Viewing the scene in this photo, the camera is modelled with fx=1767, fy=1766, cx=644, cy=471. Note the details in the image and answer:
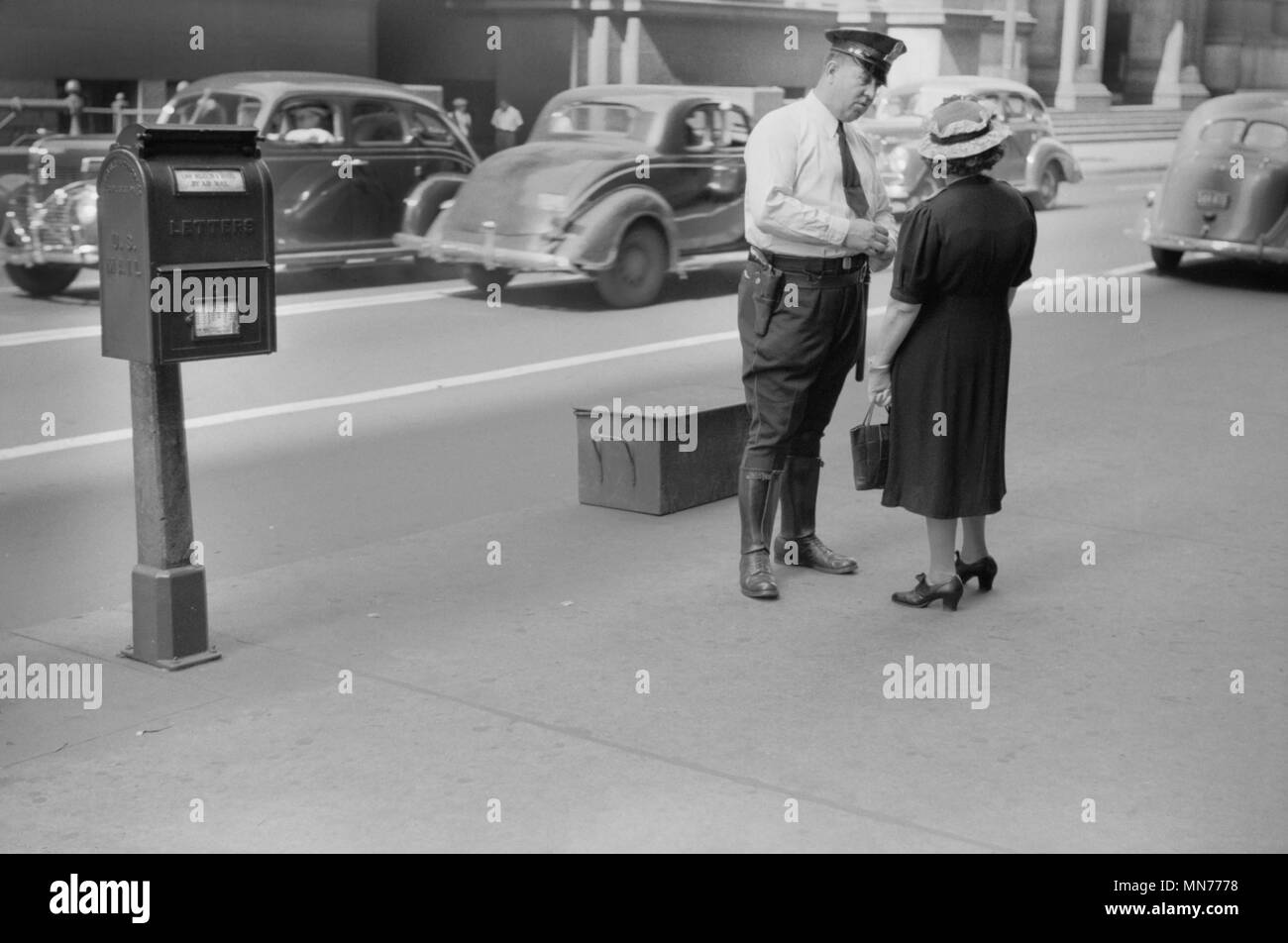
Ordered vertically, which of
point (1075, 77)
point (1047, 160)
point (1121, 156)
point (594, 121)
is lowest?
point (1121, 156)

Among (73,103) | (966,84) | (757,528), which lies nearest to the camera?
(757,528)

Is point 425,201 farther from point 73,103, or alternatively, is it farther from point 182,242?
point 182,242

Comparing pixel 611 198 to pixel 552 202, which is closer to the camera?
pixel 552 202

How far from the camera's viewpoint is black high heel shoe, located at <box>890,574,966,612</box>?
629 cm

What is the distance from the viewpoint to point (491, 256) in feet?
46.8

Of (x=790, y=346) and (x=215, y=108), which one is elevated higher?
(x=215, y=108)

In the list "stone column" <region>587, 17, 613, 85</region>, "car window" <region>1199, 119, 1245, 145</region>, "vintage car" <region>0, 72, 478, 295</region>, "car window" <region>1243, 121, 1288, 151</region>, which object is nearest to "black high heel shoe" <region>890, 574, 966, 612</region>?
"vintage car" <region>0, 72, 478, 295</region>

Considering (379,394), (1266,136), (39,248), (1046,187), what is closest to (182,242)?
(379,394)

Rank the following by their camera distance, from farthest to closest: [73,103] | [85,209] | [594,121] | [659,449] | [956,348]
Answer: [73,103] → [594,121] → [85,209] → [659,449] → [956,348]

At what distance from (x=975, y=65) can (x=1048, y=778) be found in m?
37.2

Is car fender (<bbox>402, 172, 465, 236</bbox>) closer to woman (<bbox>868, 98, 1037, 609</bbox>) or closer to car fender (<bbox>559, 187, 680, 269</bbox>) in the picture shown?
car fender (<bbox>559, 187, 680, 269</bbox>)

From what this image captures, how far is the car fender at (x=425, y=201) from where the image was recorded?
15.4 metres

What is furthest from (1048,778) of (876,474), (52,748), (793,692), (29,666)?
(29,666)

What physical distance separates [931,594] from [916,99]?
1867 centimetres
